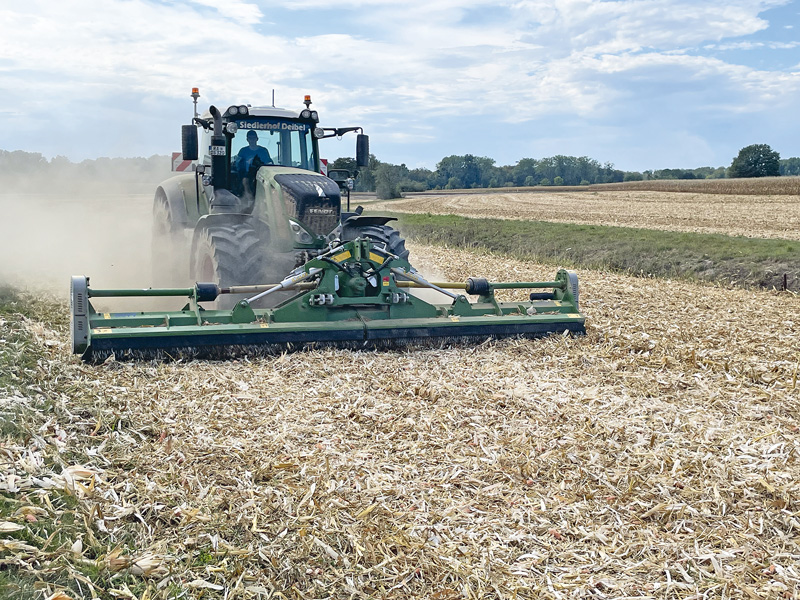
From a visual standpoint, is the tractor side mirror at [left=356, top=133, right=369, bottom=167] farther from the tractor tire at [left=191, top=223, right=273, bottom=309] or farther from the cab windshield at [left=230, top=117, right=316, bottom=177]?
the tractor tire at [left=191, top=223, right=273, bottom=309]

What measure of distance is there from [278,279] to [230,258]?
667 millimetres

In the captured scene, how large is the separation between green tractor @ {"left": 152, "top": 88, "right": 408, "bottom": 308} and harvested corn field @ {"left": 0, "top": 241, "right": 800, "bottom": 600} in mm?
2012

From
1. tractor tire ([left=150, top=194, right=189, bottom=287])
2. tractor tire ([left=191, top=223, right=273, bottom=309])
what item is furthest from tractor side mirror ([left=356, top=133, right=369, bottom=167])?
tractor tire ([left=150, top=194, right=189, bottom=287])

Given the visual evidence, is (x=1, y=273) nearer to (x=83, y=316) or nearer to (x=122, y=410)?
(x=83, y=316)

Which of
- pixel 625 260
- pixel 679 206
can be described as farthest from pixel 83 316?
pixel 679 206

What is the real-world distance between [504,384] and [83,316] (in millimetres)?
3949

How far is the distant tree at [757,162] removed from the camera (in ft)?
240

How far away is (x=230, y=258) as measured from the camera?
888 centimetres

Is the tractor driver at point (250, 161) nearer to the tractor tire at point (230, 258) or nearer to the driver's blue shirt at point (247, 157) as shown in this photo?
the driver's blue shirt at point (247, 157)

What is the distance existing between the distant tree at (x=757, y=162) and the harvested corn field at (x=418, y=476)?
74.1m

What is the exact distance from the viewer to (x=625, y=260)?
1664cm

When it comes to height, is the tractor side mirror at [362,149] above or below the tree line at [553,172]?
below

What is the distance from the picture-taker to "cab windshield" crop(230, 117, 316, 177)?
10.2 m

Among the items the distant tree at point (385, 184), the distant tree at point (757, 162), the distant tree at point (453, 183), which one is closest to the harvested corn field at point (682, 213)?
the distant tree at point (385, 184)
